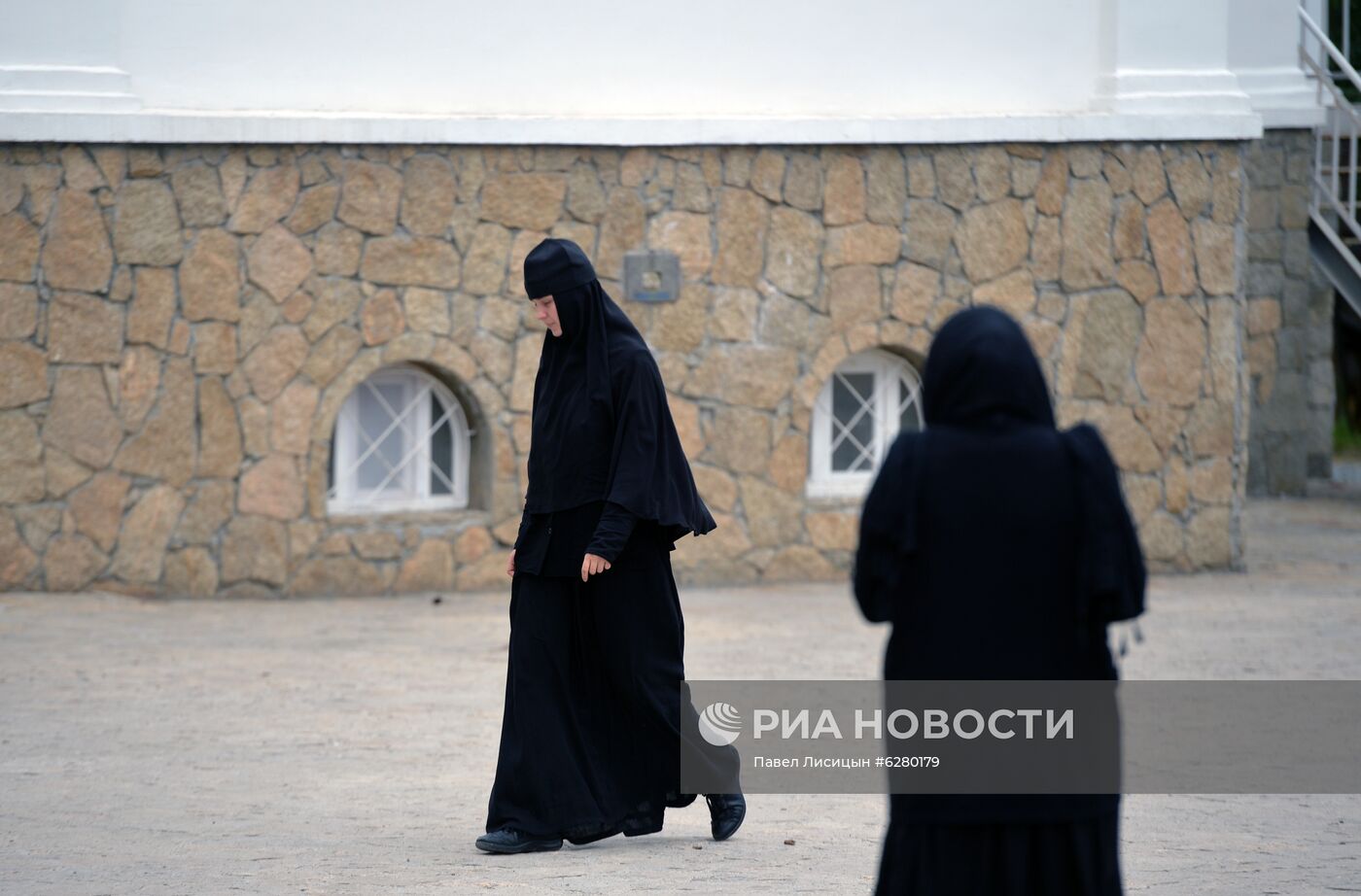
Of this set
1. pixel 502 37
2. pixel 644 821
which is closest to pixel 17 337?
pixel 502 37

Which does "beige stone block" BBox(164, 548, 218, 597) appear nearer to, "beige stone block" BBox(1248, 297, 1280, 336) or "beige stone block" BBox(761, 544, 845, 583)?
"beige stone block" BBox(761, 544, 845, 583)

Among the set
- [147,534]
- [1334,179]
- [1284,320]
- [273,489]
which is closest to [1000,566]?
[273,489]

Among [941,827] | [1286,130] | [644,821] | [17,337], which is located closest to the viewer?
[941,827]

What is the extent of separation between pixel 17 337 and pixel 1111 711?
24.0ft

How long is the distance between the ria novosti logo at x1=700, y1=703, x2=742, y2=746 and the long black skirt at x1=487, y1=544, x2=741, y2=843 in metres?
0.11

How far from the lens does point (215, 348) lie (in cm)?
959

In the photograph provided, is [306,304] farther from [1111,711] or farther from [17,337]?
[1111,711]

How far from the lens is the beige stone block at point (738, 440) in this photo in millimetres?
10375

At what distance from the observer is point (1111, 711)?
335cm

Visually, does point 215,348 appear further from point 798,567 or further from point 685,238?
point 798,567

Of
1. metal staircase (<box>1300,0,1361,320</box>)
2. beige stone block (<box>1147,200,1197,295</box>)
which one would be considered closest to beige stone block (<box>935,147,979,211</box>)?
beige stone block (<box>1147,200,1197,295</box>)

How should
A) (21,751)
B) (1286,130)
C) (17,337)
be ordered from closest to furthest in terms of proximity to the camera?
(21,751) < (17,337) < (1286,130)

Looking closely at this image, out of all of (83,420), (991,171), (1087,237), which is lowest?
(83,420)

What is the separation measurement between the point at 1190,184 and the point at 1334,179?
454 centimetres
